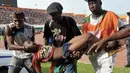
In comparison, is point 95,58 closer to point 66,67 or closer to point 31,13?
point 66,67

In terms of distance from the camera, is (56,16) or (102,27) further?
(56,16)

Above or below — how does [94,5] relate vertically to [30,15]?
above

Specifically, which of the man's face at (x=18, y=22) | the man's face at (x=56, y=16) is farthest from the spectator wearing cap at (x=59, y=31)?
the man's face at (x=18, y=22)

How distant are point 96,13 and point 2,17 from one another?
44250mm

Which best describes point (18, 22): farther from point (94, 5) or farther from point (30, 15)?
point (30, 15)

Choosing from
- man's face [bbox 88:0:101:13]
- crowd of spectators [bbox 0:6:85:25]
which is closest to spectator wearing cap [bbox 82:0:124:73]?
man's face [bbox 88:0:101:13]

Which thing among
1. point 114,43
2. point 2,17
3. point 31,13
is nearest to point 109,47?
point 114,43

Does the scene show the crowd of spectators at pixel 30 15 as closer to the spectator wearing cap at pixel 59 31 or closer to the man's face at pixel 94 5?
the spectator wearing cap at pixel 59 31

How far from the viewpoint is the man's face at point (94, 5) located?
4.41 m

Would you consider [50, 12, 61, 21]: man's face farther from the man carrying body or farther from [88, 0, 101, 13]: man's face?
the man carrying body

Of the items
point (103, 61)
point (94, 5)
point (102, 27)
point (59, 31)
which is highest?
point (94, 5)

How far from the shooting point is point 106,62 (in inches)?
174

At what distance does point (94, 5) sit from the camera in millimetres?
4430

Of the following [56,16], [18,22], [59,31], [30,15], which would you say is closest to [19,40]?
[18,22]
